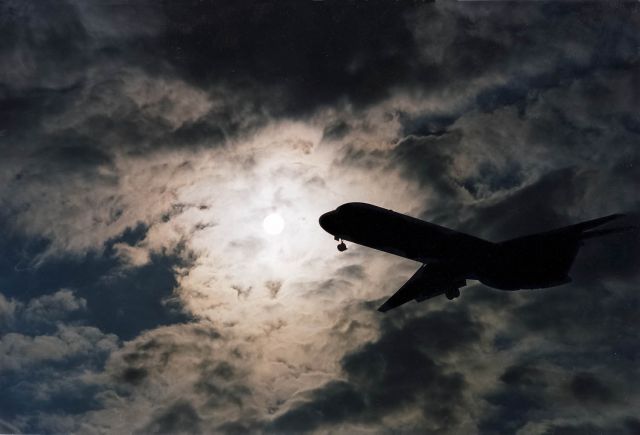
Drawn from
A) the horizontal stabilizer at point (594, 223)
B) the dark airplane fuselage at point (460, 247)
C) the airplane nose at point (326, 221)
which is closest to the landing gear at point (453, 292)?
the dark airplane fuselage at point (460, 247)

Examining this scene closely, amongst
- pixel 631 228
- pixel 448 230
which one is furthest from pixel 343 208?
pixel 631 228

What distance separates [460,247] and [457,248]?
274mm

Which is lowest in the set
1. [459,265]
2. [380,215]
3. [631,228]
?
[631,228]

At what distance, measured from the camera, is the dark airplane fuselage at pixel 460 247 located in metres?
37.1

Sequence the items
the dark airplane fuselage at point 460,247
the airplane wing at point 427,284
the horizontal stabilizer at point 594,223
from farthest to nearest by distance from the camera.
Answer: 1. the airplane wing at point 427,284
2. the horizontal stabilizer at point 594,223
3. the dark airplane fuselage at point 460,247

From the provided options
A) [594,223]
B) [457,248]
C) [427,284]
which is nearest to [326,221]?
[457,248]

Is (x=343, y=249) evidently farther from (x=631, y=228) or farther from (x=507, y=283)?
(x=631, y=228)

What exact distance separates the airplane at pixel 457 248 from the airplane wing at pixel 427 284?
9cm

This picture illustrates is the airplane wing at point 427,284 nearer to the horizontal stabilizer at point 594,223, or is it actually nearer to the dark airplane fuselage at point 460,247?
the dark airplane fuselage at point 460,247

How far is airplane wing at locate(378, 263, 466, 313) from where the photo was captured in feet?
138

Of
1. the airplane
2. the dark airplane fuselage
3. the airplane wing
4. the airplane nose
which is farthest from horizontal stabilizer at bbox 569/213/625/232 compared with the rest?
the airplane nose

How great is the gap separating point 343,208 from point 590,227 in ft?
68.8

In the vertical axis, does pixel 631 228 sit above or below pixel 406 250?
below

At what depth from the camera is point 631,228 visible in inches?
1433
